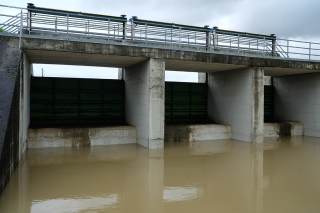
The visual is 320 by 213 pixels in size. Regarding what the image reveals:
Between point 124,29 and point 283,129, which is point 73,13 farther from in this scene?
point 283,129

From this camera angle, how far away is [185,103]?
16016 millimetres

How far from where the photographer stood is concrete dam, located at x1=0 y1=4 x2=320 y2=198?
10438mm

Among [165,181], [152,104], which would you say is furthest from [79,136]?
[165,181]

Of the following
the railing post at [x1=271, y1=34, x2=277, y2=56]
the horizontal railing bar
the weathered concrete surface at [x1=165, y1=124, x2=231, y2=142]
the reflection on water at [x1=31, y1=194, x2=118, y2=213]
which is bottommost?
the reflection on water at [x1=31, y1=194, x2=118, y2=213]

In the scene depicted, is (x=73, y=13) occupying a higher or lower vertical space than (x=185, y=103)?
higher

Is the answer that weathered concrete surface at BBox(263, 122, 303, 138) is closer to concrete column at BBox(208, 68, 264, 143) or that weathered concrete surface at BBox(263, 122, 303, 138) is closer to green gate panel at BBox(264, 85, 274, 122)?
green gate panel at BBox(264, 85, 274, 122)

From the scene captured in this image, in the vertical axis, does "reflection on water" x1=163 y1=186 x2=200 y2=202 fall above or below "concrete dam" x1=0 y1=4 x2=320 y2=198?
below

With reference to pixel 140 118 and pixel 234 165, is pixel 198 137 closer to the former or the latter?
pixel 140 118

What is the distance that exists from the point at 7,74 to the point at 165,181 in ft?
15.5

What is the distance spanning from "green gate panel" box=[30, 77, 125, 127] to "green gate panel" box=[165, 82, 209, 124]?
2.50 m

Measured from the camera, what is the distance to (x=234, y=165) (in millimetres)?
8906

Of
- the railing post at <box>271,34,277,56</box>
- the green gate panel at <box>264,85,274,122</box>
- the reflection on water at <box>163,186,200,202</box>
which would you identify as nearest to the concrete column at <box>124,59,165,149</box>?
the reflection on water at <box>163,186,200,202</box>

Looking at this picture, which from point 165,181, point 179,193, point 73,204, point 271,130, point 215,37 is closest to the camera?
point 73,204

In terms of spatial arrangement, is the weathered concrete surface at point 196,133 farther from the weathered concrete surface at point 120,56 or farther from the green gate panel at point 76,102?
the weathered concrete surface at point 120,56
